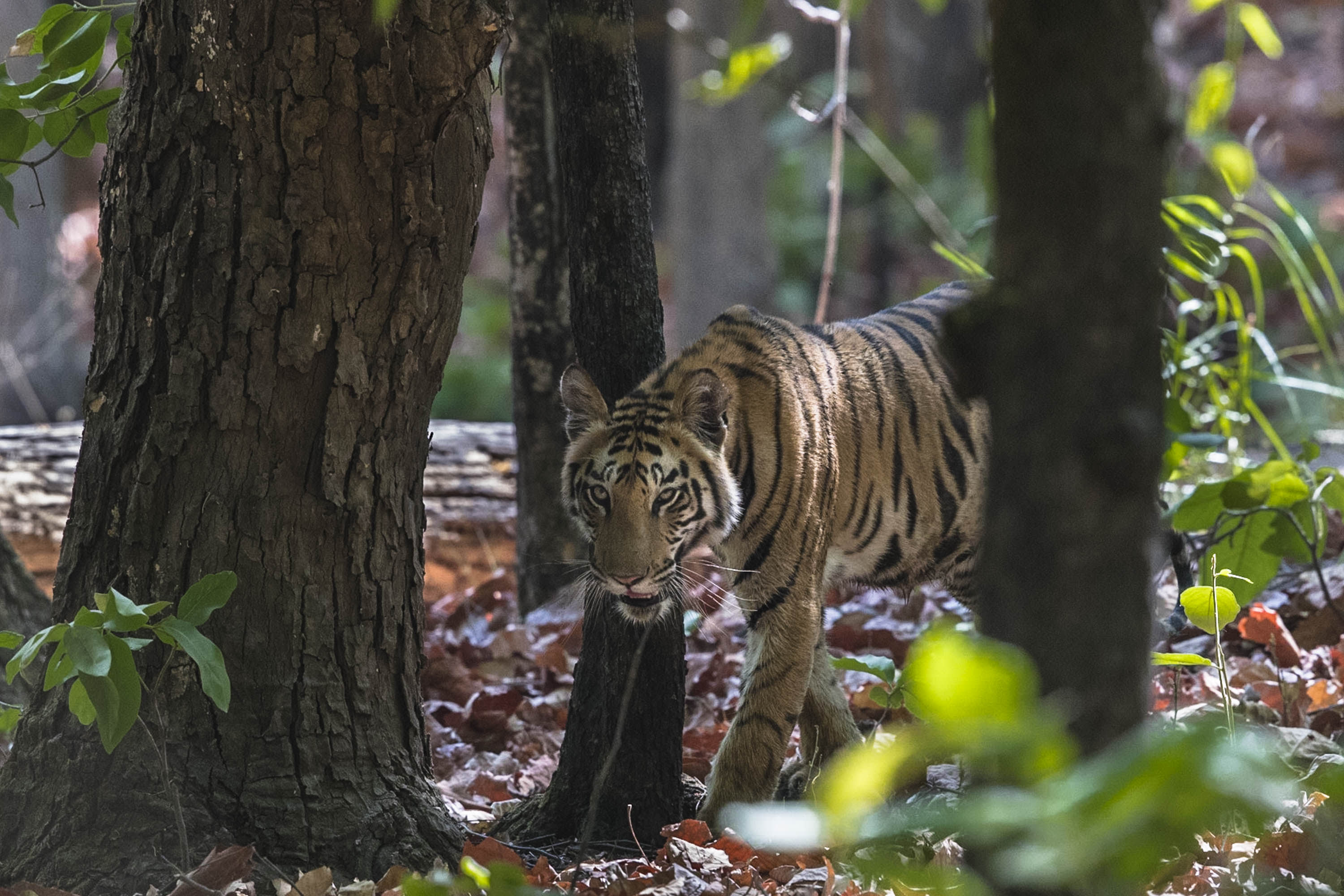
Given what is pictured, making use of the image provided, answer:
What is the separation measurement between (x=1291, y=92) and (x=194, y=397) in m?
19.6

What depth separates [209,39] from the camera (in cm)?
223

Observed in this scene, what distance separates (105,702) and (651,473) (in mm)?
1543

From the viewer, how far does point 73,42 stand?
242 centimetres

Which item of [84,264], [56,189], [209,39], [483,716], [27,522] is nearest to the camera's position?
[209,39]

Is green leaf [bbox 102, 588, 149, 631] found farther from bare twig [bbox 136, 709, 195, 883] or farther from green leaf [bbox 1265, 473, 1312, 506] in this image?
green leaf [bbox 1265, 473, 1312, 506]

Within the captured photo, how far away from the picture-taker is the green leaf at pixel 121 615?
5.81 feet

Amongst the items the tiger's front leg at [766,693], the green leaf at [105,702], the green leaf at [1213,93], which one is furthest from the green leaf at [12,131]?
the green leaf at [1213,93]

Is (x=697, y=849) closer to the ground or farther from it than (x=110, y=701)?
closer to the ground

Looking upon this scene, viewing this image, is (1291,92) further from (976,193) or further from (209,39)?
(209,39)

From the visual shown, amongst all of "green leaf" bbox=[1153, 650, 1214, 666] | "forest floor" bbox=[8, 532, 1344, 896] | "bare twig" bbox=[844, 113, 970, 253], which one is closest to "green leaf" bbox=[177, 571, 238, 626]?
"forest floor" bbox=[8, 532, 1344, 896]

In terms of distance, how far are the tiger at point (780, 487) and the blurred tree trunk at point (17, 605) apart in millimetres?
1516

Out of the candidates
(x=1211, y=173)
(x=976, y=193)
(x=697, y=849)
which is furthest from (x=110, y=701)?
(x=976, y=193)

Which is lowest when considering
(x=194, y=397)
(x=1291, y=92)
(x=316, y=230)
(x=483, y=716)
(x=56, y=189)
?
(x=483, y=716)

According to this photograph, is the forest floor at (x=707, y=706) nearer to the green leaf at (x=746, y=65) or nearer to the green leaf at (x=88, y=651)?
the green leaf at (x=88, y=651)
